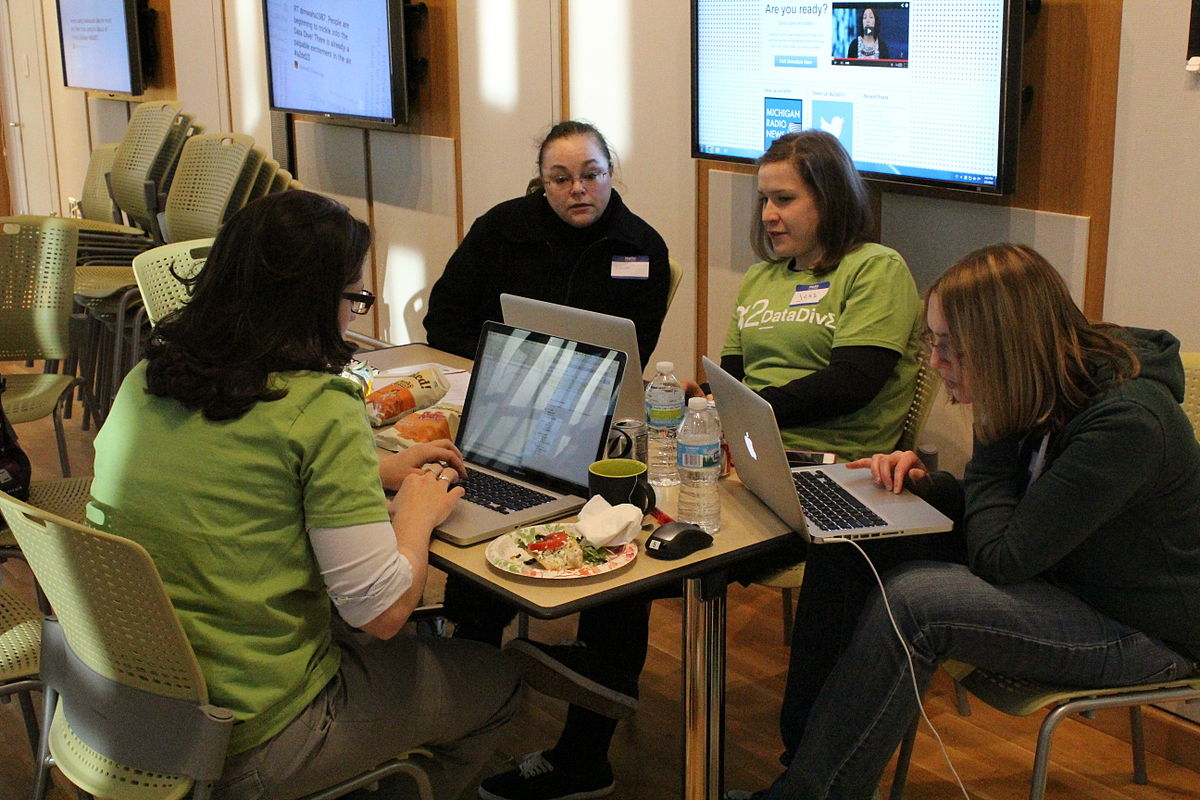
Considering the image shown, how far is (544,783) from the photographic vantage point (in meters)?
2.40

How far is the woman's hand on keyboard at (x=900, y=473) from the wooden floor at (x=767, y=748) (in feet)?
2.08

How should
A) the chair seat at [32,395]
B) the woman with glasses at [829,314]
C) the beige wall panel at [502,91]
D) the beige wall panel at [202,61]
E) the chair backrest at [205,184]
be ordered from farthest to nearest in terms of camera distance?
the beige wall panel at [202,61] < the chair backrest at [205,184] < the beige wall panel at [502,91] < the chair seat at [32,395] < the woman with glasses at [829,314]

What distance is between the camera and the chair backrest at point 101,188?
593cm

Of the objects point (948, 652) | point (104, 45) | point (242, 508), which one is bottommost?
point (948, 652)

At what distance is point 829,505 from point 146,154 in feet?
14.7

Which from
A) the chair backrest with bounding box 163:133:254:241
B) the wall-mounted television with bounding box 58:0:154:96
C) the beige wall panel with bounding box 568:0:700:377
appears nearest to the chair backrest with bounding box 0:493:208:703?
the beige wall panel with bounding box 568:0:700:377

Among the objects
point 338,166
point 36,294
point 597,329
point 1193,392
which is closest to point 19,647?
point 597,329

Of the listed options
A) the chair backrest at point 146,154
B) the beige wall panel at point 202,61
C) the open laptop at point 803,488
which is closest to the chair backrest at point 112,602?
the open laptop at point 803,488

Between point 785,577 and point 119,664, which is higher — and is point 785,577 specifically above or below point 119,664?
below

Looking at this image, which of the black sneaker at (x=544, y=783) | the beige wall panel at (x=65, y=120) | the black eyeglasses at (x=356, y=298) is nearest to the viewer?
the black eyeglasses at (x=356, y=298)

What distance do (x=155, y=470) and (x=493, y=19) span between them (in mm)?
3277

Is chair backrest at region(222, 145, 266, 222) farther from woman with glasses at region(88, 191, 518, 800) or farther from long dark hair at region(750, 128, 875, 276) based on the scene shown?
woman with glasses at region(88, 191, 518, 800)

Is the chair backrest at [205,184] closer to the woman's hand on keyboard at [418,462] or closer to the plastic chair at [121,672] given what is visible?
the woman's hand on keyboard at [418,462]

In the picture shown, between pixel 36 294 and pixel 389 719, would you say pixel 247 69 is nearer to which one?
pixel 36 294
